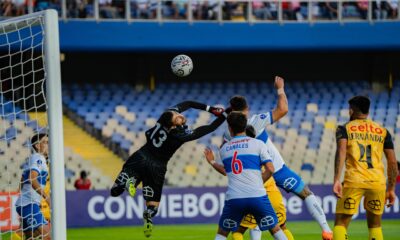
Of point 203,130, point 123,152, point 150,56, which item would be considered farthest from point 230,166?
Result: point 150,56

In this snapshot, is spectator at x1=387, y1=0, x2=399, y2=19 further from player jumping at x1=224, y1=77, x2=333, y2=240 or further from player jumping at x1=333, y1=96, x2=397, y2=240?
player jumping at x1=333, y1=96, x2=397, y2=240

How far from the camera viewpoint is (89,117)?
29.1m

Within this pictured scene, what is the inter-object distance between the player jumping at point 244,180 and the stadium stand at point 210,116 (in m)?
15.7

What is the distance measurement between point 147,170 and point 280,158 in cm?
251

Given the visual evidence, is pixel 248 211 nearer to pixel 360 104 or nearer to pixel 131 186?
pixel 360 104

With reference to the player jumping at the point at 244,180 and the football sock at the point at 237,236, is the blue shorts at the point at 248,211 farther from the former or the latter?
the football sock at the point at 237,236

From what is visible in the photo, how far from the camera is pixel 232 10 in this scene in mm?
29672

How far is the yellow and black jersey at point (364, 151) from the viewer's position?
1147 cm

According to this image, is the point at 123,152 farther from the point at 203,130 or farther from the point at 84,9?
the point at 203,130

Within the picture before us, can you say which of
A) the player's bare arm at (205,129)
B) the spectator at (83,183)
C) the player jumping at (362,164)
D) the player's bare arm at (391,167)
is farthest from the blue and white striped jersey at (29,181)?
the spectator at (83,183)

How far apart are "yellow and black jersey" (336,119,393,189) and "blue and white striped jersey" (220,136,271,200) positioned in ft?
4.60

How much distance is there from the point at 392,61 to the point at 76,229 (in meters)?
16.3

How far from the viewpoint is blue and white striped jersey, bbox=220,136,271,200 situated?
10391mm

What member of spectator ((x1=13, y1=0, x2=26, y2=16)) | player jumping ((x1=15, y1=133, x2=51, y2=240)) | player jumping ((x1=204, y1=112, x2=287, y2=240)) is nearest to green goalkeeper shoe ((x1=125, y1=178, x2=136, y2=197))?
player jumping ((x1=15, y1=133, x2=51, y2=240))
